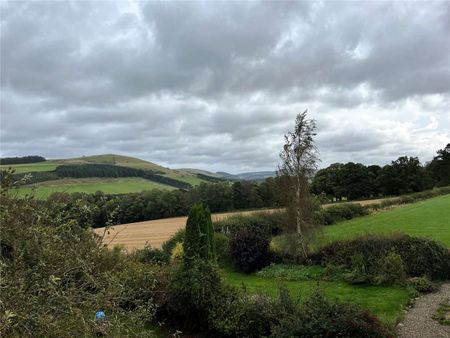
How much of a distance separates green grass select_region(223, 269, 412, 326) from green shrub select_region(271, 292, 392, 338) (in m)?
1.90

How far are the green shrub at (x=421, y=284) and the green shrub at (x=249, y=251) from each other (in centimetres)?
726

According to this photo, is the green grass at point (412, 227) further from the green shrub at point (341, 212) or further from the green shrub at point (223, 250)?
the green shrub at point (341, 212)

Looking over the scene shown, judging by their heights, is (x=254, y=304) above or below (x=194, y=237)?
below

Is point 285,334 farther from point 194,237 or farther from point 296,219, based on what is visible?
point 296,219

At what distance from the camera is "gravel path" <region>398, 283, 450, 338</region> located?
364 inches

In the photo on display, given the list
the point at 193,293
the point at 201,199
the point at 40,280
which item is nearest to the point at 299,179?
the point at 193,293

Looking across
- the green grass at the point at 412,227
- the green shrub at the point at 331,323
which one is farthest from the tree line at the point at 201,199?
the green shrub at the point at 331,323

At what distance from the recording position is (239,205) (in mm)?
51188

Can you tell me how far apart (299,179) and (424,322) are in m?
9.63

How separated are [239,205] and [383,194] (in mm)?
25423

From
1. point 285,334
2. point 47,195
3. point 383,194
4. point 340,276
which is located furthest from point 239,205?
point 47,195

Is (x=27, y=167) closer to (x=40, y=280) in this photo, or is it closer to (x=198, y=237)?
(x=198, y=237)

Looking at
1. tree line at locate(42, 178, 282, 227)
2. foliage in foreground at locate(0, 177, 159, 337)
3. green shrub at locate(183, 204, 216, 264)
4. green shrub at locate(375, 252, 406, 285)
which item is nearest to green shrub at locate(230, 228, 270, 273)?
green shrub at locate(375, 252, 406, 285)

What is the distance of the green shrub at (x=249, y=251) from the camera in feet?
63.8
